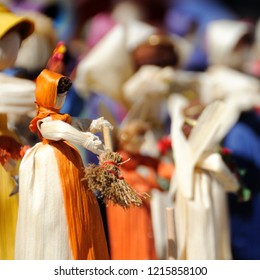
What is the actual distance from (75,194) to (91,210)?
0.07 m

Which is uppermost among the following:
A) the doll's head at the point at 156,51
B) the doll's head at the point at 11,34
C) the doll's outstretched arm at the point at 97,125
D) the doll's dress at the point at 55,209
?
the doll's head at the point at 156,51

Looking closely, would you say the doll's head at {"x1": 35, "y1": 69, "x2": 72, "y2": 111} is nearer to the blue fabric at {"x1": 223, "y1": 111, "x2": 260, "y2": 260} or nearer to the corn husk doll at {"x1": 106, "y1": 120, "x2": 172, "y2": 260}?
the corn husk doll at {"x1": 106, "y1": 120, "x2": 172, "y2": 260}

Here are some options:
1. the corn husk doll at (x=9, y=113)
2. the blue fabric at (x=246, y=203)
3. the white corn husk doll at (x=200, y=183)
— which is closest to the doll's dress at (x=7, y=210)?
the corn husk doll at (x=9, y=113)

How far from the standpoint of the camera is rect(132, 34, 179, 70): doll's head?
15.3ft

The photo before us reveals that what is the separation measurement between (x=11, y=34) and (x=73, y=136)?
488mm

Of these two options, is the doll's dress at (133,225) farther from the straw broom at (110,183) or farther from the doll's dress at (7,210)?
the straw broom at (110,183)

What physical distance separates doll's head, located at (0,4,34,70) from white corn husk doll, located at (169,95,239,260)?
28.9 inches

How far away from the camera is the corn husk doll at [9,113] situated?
109 inches

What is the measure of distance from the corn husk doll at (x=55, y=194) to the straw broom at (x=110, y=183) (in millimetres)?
44

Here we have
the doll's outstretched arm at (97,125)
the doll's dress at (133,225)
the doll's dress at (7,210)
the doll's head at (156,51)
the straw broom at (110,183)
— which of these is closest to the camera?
the straw broom at (110,183)

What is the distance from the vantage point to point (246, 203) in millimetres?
4191

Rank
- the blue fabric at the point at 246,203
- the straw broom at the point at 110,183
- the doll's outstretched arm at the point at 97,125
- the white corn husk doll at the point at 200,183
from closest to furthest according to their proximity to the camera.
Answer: the straw broom at the point at 110,183 < the doll's outstretched arm at the point at 97,125 < the white corn husk doll at the point at 200,183 < the blue fabric at the point at 246,203
